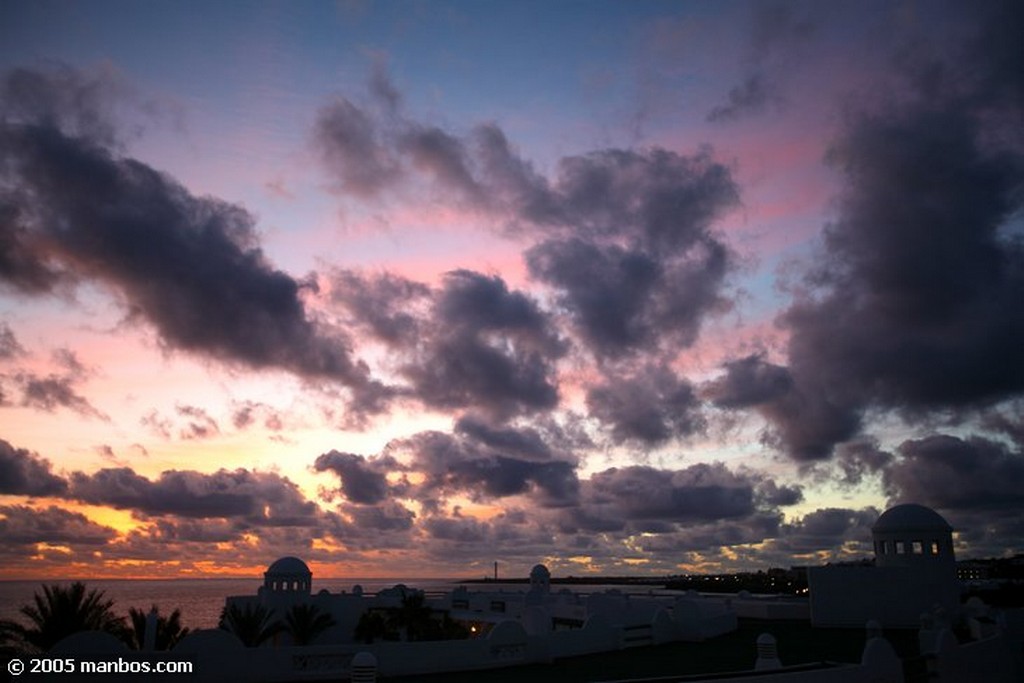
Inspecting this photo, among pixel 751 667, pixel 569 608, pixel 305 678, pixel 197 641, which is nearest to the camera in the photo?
pixel 197 641

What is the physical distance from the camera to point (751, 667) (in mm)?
24453

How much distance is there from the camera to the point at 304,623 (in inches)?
1764

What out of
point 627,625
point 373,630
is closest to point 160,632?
point 373,630

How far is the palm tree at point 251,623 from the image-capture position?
135ft

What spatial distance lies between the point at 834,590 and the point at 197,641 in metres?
31.1

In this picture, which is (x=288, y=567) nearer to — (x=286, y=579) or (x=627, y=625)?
(x=286, y=579)

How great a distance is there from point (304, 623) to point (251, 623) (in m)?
4.05

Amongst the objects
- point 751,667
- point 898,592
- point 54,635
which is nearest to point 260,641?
point 54,635

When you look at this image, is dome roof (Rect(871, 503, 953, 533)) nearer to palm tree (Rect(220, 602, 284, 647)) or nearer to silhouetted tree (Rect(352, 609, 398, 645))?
silhouetted tree (Rect(352, 609, 398, 645))

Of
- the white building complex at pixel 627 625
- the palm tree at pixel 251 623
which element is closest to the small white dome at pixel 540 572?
the white building complex at pixel 627 625

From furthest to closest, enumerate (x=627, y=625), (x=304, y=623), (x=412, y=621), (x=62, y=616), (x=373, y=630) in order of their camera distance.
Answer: (x=373, y=630)
(x=412, y=621)
(x=304, y=623)
(x=627, y=625)
(x=62, y=616)

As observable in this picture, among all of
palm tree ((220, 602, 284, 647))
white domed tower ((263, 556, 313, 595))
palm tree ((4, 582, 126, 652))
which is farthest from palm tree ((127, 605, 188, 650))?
white domed tower ((263, 556, 313, 595))

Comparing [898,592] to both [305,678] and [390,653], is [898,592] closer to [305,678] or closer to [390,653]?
[390,653]

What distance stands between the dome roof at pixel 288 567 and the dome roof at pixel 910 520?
33.8 metres
